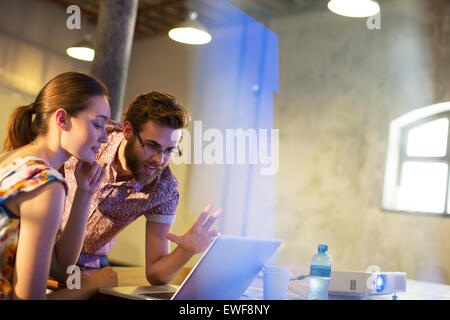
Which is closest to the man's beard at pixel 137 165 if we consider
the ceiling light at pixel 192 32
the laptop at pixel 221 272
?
the laptop at pixel 221 272

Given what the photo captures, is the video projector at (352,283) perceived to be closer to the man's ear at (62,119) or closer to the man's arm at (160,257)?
the man's arm at (160,257)

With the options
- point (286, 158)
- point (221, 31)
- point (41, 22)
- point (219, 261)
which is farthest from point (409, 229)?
point (41, 22)

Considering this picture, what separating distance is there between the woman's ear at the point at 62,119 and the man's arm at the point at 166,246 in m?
0.41

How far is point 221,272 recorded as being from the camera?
119cm

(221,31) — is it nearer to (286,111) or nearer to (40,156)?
(286,111)

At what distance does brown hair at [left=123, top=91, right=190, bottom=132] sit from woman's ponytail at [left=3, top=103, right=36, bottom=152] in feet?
1.85

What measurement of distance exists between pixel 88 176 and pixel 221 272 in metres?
0.49

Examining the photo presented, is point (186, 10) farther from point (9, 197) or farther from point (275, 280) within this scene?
point (9, 197)

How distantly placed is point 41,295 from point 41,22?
21.6ft

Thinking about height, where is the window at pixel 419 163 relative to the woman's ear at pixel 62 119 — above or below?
above

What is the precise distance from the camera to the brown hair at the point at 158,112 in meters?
1.82

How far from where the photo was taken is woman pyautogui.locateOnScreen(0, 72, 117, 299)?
1.02 m

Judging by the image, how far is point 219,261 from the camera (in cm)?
114

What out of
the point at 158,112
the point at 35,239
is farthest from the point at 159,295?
the point at 158,112
